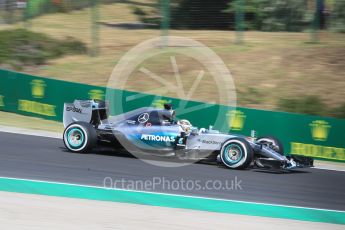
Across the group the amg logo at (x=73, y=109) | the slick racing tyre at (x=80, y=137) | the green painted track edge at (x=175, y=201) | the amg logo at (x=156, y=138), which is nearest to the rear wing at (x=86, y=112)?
the amg logo at (x=73, y=109)

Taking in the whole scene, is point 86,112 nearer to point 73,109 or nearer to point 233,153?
point 73,109

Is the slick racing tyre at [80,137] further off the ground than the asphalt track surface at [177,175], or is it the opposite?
the slick racing tyre at [80,137]

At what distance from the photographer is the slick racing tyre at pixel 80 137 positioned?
11.5 metres

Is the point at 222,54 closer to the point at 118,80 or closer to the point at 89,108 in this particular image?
the point at 118,80

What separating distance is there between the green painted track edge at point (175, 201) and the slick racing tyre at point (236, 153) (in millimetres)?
2648

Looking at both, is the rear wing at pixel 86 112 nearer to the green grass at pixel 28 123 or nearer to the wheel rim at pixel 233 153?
the wheel rim at pixel 233 153

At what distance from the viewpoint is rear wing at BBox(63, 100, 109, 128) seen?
11.9 m

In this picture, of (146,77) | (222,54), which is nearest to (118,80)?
(146,77)

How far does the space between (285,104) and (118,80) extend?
206 inches

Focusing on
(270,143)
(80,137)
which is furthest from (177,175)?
(80,137)

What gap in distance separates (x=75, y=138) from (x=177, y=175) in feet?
7.52

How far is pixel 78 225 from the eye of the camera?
6.98m

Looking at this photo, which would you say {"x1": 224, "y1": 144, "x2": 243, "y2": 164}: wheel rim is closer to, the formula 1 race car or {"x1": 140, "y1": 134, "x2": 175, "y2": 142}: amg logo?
the formula 1 race car

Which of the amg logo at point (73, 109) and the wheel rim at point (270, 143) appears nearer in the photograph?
the wheel rim at point (270, 143)
